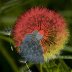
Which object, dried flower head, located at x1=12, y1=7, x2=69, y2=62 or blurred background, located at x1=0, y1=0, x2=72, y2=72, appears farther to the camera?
blurred background, located at x1=0, y1=0, x2=72, y2=72

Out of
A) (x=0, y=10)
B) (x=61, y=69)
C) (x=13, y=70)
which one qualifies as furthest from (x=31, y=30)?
(x=0, y=10)

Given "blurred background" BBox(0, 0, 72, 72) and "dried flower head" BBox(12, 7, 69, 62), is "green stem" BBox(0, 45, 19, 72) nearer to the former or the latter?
"blurred background" BBox(0, 0, 72, 72)

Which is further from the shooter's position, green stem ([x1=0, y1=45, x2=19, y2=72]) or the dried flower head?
green stem ([x1=0, y1=45, x2=19, y2=72])

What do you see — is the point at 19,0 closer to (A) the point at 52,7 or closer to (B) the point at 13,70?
(A) the point at 52,7

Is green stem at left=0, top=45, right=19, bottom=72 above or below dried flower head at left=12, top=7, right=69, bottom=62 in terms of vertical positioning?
below

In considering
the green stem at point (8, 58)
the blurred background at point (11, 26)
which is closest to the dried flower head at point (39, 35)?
the blurred background at point (11, 26)

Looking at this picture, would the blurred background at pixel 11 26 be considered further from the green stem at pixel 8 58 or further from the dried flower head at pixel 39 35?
the dried flower head at pixel 39 35

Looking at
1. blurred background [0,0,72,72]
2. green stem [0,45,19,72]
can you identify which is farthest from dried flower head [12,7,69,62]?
green stem [0,45,19,72]

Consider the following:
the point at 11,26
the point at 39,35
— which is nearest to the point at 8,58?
the point at 11,26

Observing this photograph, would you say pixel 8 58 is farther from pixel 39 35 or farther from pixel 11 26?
pixel 39 35
